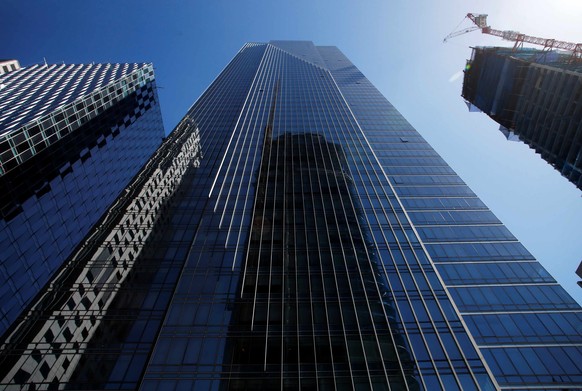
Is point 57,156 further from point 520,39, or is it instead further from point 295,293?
point 520,39

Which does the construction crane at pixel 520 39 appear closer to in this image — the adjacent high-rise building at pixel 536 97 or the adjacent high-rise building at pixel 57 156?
the adjacent high-rise building at pixel 536 97

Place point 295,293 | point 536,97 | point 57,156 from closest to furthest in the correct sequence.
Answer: point 295,293 < point 57,156 < point 536,97

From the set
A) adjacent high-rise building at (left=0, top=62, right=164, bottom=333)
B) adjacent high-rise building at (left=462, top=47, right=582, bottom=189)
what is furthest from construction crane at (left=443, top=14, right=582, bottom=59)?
adjacent high-rise building at (left=0, top=62, right=164, bottom=333)

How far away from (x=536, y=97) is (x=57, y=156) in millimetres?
78185

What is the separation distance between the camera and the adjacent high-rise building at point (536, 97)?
55969 millimetres

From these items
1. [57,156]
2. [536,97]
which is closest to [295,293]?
[57,156]

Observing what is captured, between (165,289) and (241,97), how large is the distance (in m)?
83.9

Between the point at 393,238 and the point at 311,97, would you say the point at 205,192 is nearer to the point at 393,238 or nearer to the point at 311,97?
the point at 393,238

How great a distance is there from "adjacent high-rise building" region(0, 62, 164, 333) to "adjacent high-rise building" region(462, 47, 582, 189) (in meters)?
72.4

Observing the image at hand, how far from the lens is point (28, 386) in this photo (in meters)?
25.9

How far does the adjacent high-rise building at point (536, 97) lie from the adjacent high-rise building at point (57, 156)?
72.4 meters

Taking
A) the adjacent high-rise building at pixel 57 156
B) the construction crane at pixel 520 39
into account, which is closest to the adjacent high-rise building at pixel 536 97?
the construction crane at pixel 520 39

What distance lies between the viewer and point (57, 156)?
189ft

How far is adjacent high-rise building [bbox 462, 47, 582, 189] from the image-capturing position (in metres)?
56.0
